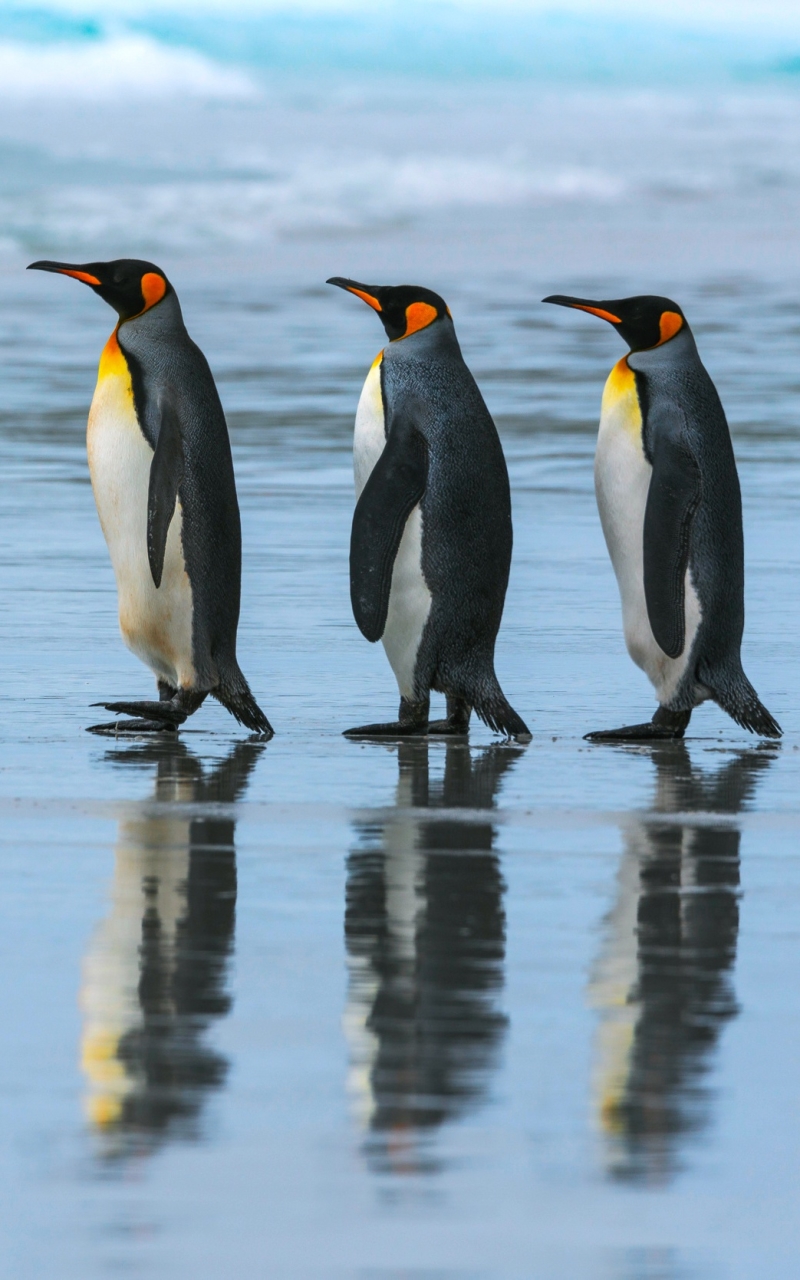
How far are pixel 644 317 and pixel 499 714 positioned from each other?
1127 millimetres

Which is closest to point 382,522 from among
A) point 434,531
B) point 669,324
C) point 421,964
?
point 434,531

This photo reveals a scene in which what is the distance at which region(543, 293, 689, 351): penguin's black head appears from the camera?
6.20m

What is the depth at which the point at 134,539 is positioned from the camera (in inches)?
245

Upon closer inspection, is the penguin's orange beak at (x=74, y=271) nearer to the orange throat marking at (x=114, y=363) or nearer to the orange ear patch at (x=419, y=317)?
the orange throat marking at (x=114, y=363)

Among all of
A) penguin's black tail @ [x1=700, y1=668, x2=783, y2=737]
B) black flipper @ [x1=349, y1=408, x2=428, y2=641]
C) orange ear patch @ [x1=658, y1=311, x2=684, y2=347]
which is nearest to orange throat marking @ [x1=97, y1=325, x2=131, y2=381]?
black flipper @ [x1=349, y1=408, x2=428, y2=641]

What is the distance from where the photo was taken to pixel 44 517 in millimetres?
10180

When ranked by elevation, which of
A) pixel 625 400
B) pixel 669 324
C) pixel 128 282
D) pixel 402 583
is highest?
pixel 128 282

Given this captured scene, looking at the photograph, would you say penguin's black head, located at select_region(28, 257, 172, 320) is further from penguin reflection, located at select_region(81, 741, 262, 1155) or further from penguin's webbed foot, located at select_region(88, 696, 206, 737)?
penguin reflection, located at select_region(81, 741, 262, 1155)

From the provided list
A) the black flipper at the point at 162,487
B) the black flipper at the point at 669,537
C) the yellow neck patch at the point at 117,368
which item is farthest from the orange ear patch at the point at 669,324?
the yellow neck patch at the point at 117,368

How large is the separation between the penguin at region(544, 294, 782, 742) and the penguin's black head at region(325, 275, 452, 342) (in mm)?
318

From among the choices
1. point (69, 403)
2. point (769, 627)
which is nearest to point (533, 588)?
point (769, 627)

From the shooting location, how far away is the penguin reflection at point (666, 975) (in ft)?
9.50

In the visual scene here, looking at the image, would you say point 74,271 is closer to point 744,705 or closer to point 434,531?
point 434,531

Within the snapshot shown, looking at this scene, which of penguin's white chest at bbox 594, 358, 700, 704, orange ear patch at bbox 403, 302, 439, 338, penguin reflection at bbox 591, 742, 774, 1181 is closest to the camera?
penguin reflection at bbox 591, 742, 774, 1181
